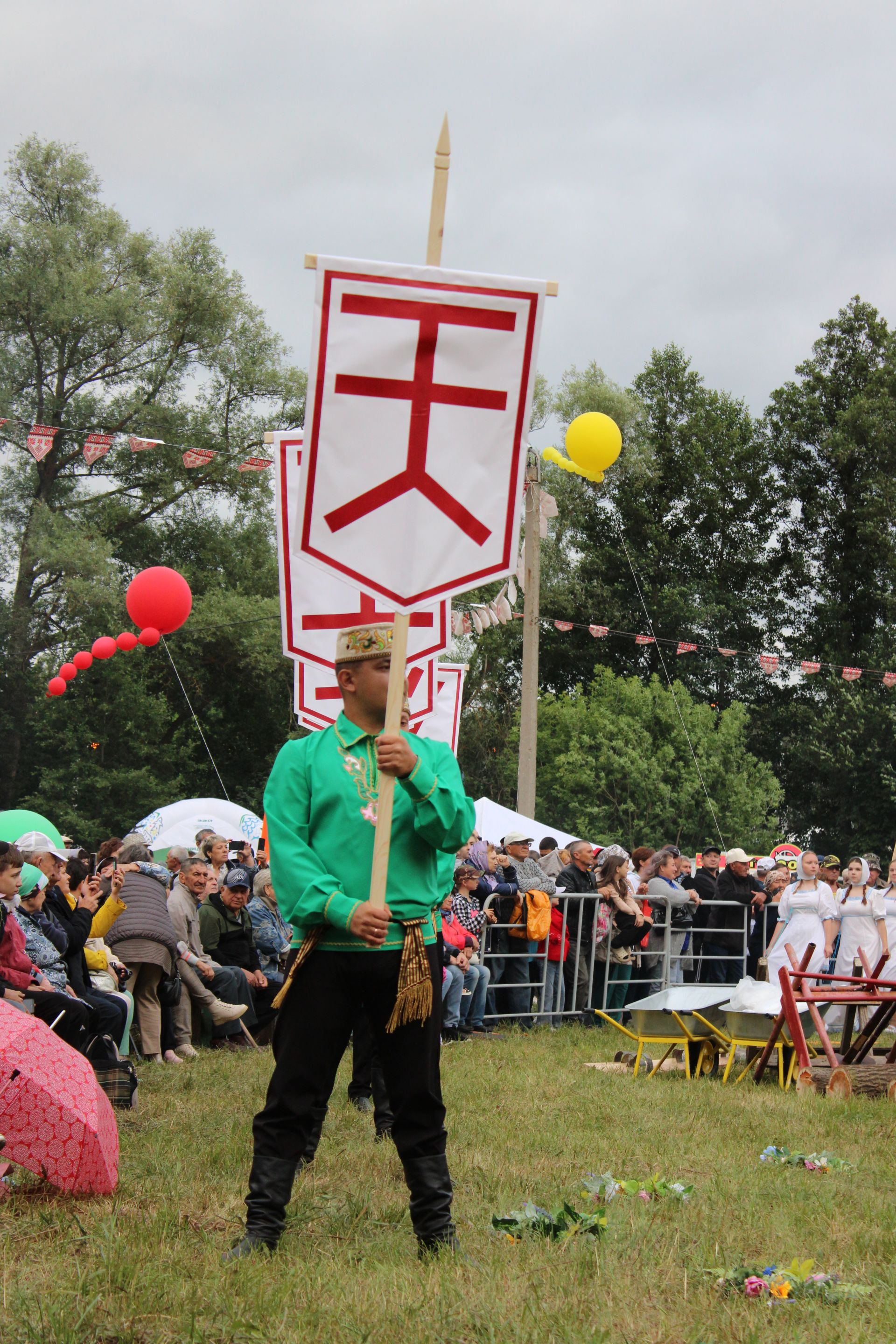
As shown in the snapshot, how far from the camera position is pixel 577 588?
44.2m

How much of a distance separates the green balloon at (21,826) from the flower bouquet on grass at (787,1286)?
13.9m

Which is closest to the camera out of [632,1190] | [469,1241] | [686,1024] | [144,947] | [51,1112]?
[469,1241]

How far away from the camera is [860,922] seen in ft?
45.5

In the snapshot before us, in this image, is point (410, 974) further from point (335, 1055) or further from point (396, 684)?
point (396, 684)

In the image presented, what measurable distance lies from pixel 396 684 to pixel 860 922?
36.4 feet

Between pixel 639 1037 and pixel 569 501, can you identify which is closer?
pixel 639 1037

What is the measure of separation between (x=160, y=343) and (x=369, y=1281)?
3497 centimetres

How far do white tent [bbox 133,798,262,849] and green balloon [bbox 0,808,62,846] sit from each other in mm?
2921

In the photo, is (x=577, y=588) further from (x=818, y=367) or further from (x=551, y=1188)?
(x=551, y=1188)

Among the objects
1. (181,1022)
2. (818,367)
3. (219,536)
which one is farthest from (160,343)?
(181,1022)

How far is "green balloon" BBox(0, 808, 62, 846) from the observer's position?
57.0 ft

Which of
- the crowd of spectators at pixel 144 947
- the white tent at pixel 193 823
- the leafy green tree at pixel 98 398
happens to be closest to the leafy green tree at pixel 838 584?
the leafy green tree at pixel 98 398

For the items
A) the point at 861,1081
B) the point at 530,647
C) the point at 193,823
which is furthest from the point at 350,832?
the point at 193,823

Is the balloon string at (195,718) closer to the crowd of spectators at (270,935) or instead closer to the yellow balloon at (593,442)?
the crowd of spectators at (270,935)
